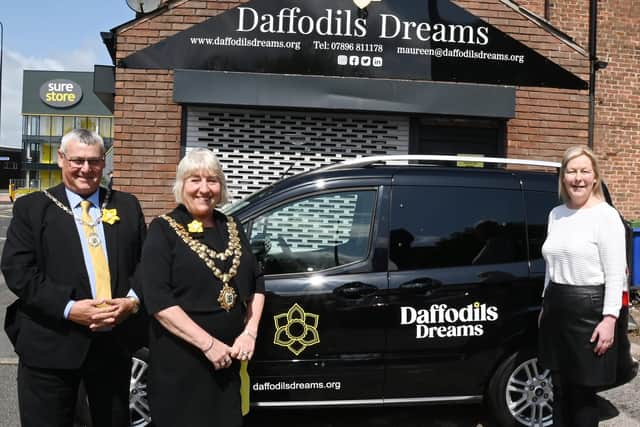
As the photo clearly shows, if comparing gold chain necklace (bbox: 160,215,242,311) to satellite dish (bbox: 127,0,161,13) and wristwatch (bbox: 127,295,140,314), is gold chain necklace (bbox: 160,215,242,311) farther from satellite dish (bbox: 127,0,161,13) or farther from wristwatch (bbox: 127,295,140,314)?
satellite dish (bbox: 127,0,161,13)

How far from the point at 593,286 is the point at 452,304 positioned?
0.96 metres

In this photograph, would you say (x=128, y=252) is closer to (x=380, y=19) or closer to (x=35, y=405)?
(x=35, y=405)

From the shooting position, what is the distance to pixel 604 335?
9.64 feet

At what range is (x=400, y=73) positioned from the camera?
8.35 m

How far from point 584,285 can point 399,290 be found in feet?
3.65

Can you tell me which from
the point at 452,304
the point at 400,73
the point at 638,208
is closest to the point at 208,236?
the point at 452,304

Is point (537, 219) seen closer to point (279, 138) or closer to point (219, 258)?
point (219, 258)

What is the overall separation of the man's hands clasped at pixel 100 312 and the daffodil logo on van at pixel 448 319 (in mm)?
1816

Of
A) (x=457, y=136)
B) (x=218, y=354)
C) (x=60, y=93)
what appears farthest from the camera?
(x=60, y=93)

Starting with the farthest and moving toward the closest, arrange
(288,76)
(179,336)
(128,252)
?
(288,76) < (128,252) < (179,336)

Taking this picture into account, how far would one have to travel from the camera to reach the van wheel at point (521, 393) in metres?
3.83

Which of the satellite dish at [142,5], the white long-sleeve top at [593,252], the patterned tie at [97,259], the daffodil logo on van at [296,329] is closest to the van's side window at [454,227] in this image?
the daffodil logo on van at [296,329]

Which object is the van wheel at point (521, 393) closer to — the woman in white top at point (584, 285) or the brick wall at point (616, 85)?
the woman in white top at point (584, 285)

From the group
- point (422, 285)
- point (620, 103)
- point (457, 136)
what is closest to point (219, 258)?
point (422, 285)
